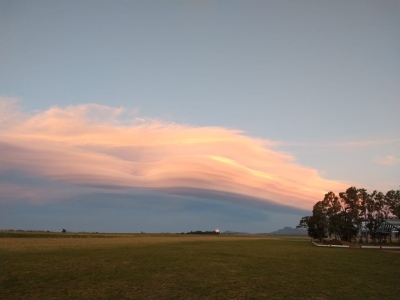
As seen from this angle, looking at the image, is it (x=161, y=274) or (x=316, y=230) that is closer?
(x=161, y=274)

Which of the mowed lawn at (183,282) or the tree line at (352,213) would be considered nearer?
the mowed lawn at (183,282)

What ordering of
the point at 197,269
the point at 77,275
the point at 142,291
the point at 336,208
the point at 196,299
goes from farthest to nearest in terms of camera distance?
the point at 336,208
the point at 197,269
the point at 77,275
the point at 142,291
the point at 196,299

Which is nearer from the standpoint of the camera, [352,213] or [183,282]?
[183,282]

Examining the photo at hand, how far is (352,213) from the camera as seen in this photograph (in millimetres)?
91312

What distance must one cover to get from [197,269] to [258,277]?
16.7 feet

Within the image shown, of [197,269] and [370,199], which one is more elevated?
[370,199]

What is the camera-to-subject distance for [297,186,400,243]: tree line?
300 ft

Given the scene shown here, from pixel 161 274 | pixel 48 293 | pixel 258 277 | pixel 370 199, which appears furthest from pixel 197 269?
pixel 370 199

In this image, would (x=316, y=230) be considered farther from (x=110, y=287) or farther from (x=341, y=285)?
(x=110, y=287)

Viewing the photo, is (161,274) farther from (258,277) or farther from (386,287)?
(386,287)

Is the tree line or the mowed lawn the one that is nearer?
the mowed lawn

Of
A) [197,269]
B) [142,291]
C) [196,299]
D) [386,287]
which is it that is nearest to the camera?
[196,299]

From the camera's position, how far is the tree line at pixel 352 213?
300 feet

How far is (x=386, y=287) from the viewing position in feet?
62.3
